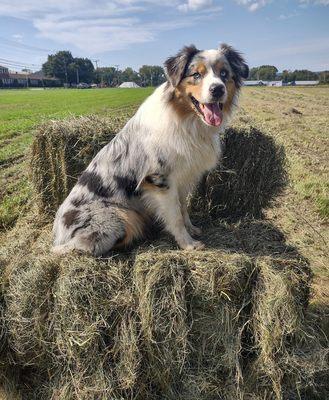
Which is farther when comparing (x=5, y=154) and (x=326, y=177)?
(x=5, y=154)

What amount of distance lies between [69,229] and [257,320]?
194 cm

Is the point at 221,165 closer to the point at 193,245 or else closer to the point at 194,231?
the point at 194,231

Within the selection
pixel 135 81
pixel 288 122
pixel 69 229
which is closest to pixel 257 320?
pixel 69 229

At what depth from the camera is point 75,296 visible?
3.14m

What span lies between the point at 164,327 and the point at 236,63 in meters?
2.68

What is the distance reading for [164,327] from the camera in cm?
314

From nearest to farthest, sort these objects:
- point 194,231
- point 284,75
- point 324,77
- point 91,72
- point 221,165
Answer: point 194,231 < point 221,165 < point 324,77 < point 284,75 < point 91,72

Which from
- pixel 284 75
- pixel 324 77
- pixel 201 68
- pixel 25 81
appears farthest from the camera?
pixel 25 81

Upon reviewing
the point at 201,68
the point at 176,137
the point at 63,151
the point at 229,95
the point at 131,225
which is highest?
the point at 201,68

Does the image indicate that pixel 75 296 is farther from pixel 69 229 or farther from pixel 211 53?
pixel 211 53

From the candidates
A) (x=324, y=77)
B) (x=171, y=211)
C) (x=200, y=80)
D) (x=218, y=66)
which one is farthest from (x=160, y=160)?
(x=324, y=77)

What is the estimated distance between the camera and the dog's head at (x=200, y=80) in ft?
12.5

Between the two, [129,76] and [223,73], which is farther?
[129,76]

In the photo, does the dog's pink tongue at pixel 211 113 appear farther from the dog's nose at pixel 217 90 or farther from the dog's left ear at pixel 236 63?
the dog's left ear at pixel 236 63
